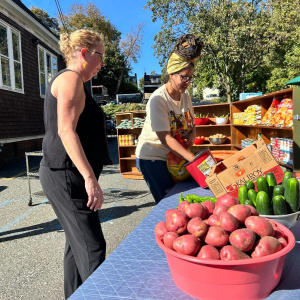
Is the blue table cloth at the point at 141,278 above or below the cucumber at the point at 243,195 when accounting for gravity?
below

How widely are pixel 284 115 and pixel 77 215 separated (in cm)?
365

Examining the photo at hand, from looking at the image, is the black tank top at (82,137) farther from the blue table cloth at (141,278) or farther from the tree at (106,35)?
the tree at (106,35)

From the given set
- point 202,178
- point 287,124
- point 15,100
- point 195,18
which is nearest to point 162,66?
point 195,18

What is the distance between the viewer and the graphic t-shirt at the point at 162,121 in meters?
2.54

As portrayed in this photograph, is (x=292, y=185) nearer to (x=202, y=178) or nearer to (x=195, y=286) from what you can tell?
(x=195, y=286)

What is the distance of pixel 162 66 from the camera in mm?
27125

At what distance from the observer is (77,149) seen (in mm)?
1758

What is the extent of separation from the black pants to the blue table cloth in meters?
0.39

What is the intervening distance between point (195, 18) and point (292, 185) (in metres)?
23.8

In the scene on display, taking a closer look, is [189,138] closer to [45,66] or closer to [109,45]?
[45,66]

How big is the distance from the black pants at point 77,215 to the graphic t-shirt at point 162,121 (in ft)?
3.02

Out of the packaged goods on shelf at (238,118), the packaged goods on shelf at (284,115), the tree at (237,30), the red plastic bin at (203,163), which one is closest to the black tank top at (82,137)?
the red plastic bin at (203,163)

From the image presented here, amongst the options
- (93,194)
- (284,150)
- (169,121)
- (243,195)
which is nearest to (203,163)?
(169,121)

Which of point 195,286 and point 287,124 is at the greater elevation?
point 287,124
